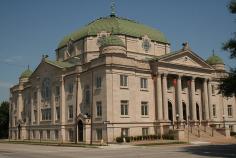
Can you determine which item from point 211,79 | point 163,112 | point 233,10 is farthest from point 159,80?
point 233,10

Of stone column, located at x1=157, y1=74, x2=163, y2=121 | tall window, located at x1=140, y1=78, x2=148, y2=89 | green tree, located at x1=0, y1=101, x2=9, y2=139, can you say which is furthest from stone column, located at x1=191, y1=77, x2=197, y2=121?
green tree, located at x1=0, y1=101, x2=9, y2=139

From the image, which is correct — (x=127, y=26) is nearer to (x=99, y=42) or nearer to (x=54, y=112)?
(x=99, y=42)

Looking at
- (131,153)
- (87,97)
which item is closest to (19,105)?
(87,97)

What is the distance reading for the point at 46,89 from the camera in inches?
2788

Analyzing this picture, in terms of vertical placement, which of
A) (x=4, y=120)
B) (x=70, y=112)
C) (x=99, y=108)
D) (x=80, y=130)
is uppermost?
(x=99, y=108)

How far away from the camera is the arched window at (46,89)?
7000 cm

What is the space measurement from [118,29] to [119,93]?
1625 centimetres

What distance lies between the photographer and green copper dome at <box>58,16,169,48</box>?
224 feet

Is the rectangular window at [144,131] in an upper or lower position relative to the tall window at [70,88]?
lower

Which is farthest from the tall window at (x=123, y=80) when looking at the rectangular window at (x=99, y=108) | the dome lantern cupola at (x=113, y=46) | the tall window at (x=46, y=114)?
the tall window at (x=46, y=114)

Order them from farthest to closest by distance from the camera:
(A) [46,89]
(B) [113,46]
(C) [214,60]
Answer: (C) [214,60] < (A) [46,89] < (B) [113,46]

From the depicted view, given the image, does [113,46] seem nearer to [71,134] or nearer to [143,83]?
[143,83]

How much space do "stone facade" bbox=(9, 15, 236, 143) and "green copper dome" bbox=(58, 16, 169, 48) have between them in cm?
107

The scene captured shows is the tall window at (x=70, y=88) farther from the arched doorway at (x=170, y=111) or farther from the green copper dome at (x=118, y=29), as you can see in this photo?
the arched doorway at (x=170, y=111)
